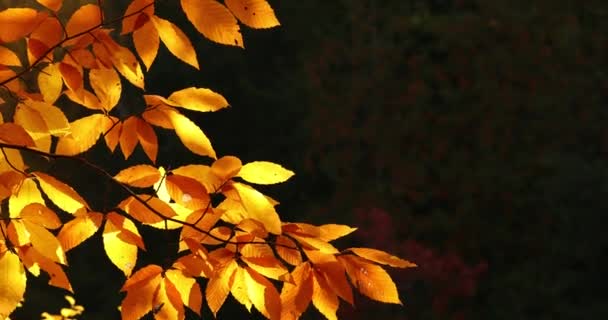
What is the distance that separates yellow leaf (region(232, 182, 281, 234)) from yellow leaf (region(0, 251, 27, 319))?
1.33 feet

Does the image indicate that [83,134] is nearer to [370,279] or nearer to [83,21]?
[83,21]

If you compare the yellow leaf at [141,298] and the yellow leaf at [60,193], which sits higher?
the yellow leaf at [60,193]

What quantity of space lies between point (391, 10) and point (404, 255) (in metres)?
3.97

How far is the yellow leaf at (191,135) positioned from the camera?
1950 mm

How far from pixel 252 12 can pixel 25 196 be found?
0.57 m

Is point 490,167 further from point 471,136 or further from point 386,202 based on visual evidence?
point 386,202

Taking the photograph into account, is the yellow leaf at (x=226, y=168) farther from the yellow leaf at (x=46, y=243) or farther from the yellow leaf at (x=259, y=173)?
the yellow leaf at (x=46, y=243)

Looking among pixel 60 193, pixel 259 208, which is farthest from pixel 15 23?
pixel 259 208

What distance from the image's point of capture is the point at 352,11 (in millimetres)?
10773

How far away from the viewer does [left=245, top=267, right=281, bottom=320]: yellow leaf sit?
73.5 inches

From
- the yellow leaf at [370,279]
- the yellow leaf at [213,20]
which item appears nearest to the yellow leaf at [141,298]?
the yellow leaf at [370,279]

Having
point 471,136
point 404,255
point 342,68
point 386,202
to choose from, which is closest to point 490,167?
point 471,136

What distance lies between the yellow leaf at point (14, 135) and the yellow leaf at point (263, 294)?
0.45 meters

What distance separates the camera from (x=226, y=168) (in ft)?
6.31
